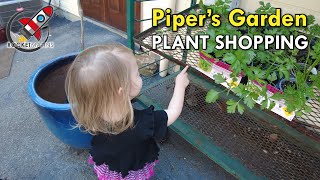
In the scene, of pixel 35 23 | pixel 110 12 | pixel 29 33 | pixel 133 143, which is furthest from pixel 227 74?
pixel 35 23

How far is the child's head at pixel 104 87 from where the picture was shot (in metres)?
0.76

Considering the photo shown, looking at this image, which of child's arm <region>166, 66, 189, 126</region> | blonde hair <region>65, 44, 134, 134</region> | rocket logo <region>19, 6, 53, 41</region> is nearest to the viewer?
blonde hair <region>65, 44, 134, 134</region>

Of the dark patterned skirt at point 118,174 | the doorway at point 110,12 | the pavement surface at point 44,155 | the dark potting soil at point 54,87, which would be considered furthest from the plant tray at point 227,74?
the doorway at point 110,12

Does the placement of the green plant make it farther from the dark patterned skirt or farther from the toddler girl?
the dark patterned skirt

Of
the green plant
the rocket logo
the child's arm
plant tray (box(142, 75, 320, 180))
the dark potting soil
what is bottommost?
the rocket logo

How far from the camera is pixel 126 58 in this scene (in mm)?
817

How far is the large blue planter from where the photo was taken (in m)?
1.24

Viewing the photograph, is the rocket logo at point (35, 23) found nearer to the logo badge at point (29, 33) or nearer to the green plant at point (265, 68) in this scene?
the logo badge at point (29, 33)

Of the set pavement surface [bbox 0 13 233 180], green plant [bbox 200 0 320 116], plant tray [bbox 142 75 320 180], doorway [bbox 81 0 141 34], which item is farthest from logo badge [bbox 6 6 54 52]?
green plant [bbox 200 0 320 116]

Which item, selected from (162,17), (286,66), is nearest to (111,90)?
(286,66)

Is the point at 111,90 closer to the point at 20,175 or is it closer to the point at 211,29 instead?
the point at 211,29

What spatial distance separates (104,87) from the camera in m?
0.77

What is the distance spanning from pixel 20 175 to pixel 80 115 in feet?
3.09
